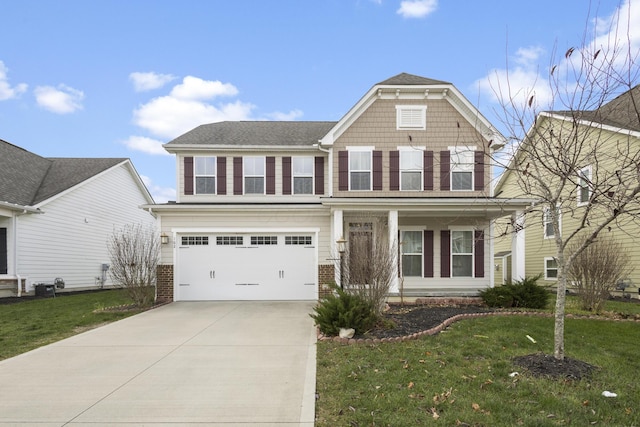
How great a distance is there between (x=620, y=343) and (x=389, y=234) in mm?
6593

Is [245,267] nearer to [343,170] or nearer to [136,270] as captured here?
[136,270]

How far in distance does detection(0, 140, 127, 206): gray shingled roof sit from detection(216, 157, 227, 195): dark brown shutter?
7687 millimetres

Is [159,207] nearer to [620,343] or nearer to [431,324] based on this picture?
[431,324]

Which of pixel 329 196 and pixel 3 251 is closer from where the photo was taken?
pixel 329 196

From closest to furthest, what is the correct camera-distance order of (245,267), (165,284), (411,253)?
1. (165,284)
2. (245,267)
3. (411,253)

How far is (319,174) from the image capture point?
578 inches

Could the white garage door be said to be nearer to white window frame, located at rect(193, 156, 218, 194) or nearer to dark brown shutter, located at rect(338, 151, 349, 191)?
white window frame, located at rect(193, 156, 218, 194)

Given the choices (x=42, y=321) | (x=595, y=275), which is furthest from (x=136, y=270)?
(x=595, y=275)

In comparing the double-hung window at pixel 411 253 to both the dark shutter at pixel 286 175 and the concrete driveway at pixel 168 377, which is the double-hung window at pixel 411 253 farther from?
the concrete driveway at pixel 168 377

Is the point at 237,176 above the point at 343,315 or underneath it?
above

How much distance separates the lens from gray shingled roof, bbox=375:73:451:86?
1369 centimetres

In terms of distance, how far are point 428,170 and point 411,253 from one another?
296 cm

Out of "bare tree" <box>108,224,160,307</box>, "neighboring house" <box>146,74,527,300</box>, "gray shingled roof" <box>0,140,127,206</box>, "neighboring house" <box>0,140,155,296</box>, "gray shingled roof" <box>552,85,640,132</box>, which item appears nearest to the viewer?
"gray shingled roof" <box>552,85,640,132</box>

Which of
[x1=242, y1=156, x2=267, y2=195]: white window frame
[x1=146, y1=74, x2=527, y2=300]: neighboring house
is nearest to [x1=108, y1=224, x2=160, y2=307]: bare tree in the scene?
[x1=146, y1=74, x2=527, y2=300]: neighboring house
